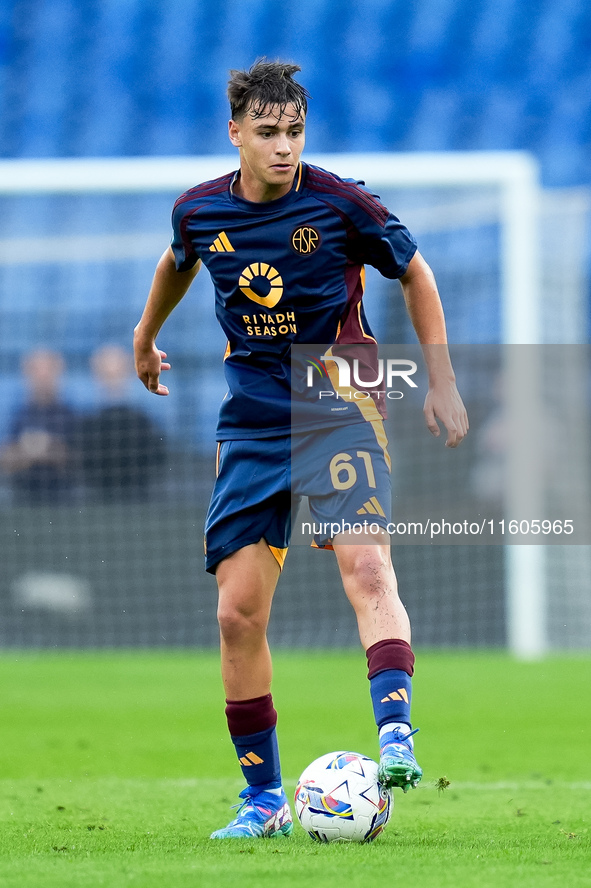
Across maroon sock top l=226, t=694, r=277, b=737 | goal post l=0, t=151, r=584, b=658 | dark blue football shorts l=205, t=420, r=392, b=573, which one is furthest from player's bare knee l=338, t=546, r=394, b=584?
goal post l=0, t=151, r=584, b=658

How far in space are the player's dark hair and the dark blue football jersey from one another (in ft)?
0.65

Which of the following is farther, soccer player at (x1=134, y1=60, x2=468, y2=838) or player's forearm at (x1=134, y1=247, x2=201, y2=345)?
player's forearm at (x1=134, y1=247, x2=201, y2=345)

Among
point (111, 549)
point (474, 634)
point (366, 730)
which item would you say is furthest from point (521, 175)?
point (366, 730)

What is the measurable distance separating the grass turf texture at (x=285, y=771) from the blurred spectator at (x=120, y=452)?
4.35ft

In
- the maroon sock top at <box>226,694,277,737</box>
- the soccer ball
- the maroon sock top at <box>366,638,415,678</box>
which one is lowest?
the soccer ball

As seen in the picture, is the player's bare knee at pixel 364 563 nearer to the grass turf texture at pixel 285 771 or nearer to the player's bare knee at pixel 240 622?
the player's bare knee at pixel 240 622

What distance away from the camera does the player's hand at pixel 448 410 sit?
3271 mm

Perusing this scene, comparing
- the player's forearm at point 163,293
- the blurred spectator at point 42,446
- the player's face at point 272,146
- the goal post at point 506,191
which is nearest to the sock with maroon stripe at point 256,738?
the player's forearm at point 163,293

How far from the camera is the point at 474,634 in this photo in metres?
9.83

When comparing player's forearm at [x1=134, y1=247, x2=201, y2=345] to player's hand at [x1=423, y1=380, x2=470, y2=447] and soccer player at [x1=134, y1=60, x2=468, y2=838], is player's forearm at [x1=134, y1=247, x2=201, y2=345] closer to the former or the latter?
soccer player at [x1=134, y1=60, x2=468, y2=838]

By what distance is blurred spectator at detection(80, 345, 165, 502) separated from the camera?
9633 millimetres

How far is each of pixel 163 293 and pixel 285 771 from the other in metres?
2.08

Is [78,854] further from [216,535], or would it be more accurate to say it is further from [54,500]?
[54,500]

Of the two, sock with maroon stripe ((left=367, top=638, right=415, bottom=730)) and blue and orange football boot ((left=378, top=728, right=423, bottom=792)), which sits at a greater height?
sock with maroon stripe ((left=367, top=638, right=415, bottom=730))
